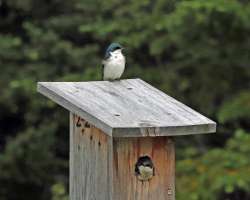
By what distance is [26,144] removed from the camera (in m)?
8.00

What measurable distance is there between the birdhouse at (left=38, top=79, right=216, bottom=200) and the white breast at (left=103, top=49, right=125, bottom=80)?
30 cm

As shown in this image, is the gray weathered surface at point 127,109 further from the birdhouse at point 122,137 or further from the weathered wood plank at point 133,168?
the weathered wood plank at point 133,168

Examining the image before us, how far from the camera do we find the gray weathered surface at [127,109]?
Result: 2.80 metres

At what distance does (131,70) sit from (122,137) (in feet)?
17.1

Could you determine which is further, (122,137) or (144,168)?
(144,168)

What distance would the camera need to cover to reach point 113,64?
3.58m

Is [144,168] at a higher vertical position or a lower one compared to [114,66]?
lower

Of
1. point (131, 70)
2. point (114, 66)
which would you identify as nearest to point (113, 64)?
point (114, 66)

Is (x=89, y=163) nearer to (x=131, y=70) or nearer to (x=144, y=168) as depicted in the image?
(x=144, y=168)

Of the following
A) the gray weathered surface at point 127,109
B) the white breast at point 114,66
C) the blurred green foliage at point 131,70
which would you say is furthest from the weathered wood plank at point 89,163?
the blurred green foliage at point 131,70

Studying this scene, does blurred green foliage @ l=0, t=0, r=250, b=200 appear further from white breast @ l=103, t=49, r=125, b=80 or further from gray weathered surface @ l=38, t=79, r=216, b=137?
gray weathered surface @ l=38, t=79, r=216, b=137

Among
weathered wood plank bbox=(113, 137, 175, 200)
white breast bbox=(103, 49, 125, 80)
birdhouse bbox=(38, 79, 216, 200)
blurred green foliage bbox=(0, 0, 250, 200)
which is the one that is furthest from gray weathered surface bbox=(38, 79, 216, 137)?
blurred green foliage bbox=(0, 0, 250, 200)

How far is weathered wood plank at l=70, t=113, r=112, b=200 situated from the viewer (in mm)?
2945

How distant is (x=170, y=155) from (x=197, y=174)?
11.8 feet
